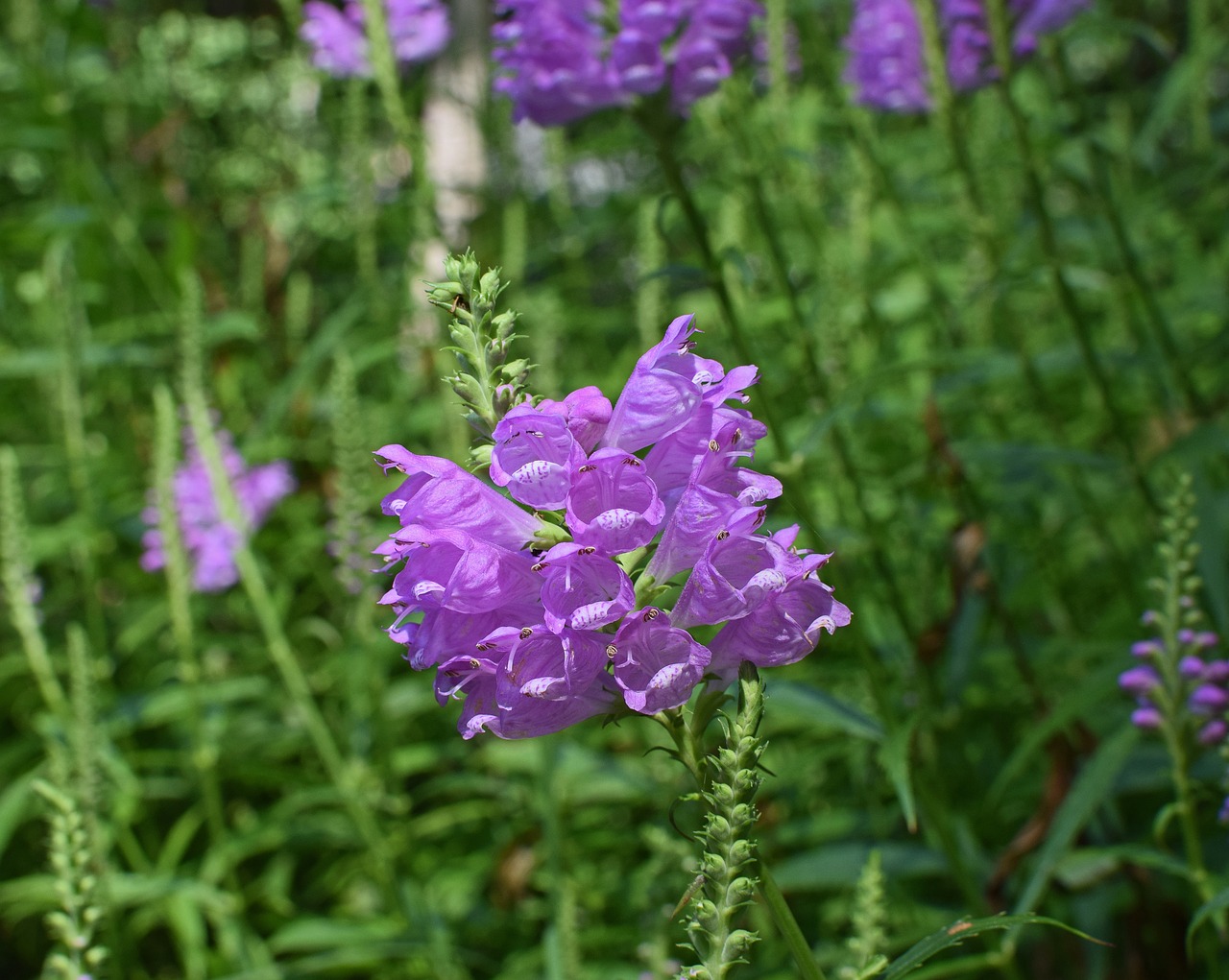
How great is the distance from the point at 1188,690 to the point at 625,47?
1.73 metres

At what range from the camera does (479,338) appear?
1.18 metres

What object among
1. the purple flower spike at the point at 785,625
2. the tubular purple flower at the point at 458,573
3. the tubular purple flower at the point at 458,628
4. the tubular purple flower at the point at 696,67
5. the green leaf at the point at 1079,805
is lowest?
the green leaf at the point at 1079,805

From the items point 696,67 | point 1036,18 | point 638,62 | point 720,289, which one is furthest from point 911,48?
point 720,289

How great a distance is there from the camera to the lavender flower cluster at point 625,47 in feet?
7.73

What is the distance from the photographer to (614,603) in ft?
3.70

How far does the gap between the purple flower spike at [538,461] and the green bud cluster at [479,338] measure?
1.6 inches

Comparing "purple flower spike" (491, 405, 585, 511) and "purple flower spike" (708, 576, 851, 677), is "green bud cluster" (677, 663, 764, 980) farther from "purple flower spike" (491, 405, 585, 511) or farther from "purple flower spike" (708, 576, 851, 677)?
"purple flower spike" (491, 405, 585, 511)

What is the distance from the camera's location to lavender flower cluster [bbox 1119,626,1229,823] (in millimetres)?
1774

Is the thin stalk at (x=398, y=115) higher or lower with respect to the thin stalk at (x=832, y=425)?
higher

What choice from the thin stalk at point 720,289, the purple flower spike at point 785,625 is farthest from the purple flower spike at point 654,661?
the thin stalk at point 720,289

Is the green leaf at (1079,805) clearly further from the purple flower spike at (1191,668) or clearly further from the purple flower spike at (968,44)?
the purple flower spike at (968,44)

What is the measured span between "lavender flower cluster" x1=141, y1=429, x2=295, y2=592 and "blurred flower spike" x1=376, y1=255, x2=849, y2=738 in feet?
10.6

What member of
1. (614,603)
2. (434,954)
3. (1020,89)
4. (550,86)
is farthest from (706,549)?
(1020,89)

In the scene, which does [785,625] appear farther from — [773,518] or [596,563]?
[773,518]
